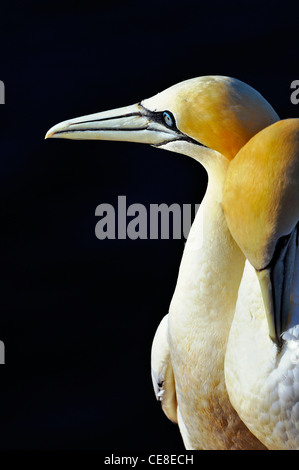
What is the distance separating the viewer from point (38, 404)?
5.50 m

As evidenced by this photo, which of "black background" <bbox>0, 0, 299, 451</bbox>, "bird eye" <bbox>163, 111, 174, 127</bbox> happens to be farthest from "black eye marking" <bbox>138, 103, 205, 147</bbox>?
"black background" <bbox>0, 0, 299, 451</bbox>

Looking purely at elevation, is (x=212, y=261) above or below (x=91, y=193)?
below

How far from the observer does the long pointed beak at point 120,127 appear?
397cm

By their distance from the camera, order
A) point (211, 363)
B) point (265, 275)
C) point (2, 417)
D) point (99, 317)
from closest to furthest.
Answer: point (265, 275) → point (211, 363) → point (2, 417) → point (99, 317)

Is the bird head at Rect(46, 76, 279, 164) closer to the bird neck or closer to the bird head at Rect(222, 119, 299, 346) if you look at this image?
the bird neck

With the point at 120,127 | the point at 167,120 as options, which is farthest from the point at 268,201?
the point at 120,127

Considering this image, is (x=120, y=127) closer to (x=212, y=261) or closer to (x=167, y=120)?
(x=167, y=120)

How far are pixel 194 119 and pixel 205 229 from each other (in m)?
0.45

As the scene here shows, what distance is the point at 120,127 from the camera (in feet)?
13.2

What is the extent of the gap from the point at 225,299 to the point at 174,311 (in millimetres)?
321

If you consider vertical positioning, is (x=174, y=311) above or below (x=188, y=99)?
below

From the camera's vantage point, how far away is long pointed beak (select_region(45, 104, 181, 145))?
397cm

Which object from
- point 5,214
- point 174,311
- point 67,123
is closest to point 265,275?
point 174,311

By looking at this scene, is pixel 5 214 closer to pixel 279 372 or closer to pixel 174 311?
pixel 174 311
